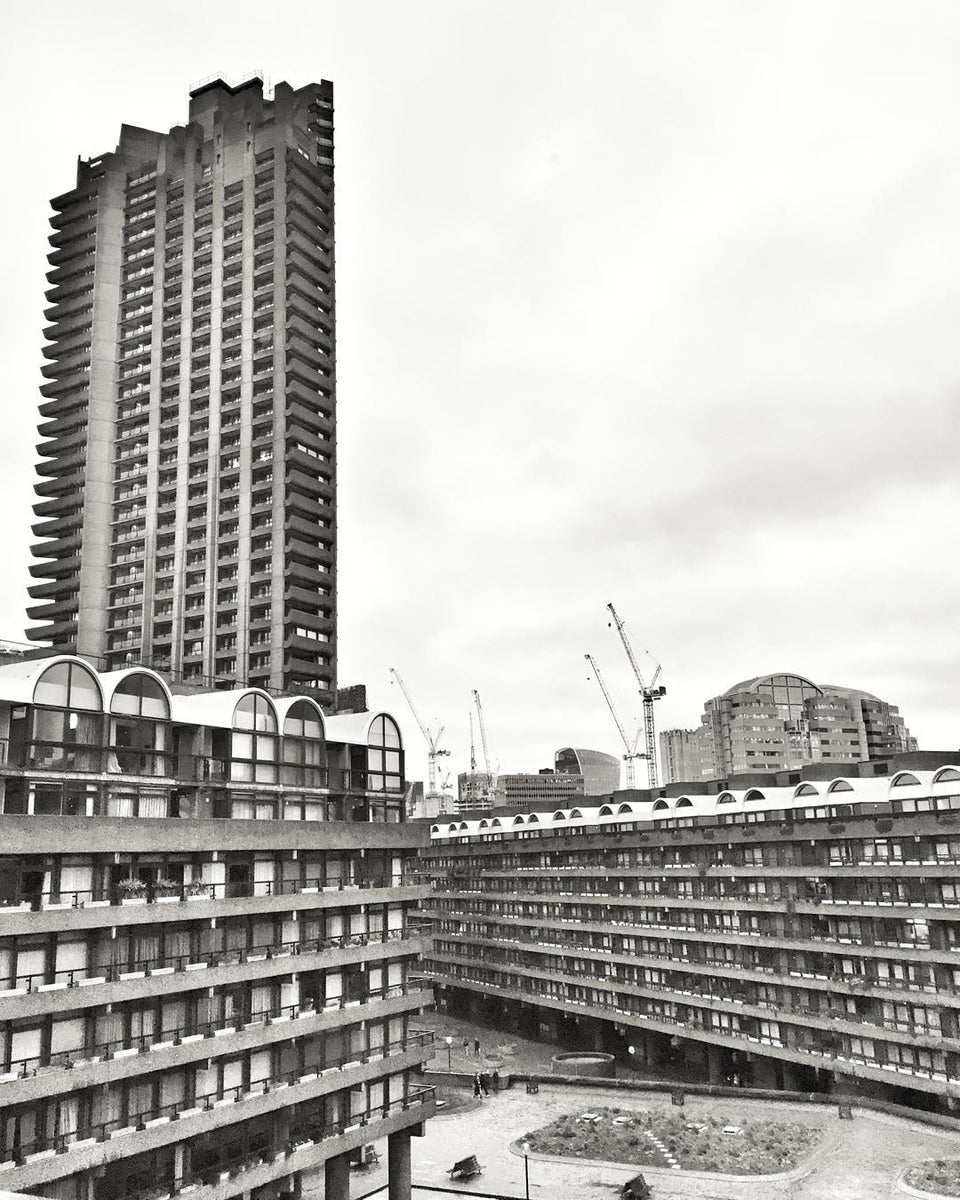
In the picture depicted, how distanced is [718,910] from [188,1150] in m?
59.3

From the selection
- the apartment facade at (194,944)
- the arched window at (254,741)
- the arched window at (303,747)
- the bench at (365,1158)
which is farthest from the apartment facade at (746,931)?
the arched window at (254,741)

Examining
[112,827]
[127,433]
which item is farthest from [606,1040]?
[127,433]

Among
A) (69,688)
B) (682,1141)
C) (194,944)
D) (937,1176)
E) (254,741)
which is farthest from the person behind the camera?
(682,1141)

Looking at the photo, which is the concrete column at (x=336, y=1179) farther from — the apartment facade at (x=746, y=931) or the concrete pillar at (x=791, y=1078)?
the concrete pillar at (x=791, y=1078)

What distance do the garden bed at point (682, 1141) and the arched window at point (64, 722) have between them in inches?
1766

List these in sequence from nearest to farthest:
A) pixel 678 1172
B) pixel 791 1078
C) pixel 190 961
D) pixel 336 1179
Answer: pixel 190 961, pixel 336 1179, pixel 678 1172, pixel 791 1078

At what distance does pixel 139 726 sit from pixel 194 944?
1002 centimetres

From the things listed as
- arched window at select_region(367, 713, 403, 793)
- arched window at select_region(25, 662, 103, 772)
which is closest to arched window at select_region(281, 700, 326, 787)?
arched window at select_region(367, 713, 403, 793)

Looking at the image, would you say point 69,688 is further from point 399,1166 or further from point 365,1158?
point 365,1158

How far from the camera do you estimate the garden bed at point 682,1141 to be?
203ft

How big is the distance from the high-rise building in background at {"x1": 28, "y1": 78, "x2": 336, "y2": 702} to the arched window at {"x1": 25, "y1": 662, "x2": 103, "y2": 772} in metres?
71.0

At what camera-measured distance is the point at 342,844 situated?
5256cm

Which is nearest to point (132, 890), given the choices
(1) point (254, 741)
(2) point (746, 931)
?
(1) point (254, 741)

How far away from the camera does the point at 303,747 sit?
52.3m
